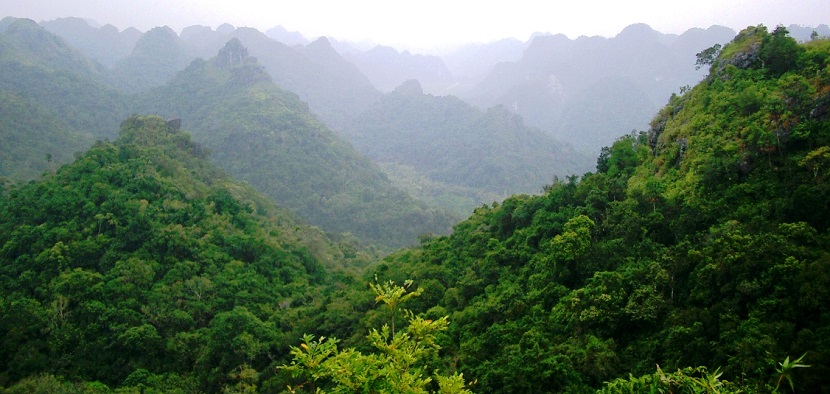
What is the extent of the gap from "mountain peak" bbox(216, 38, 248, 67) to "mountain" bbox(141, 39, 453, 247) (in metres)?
8.20

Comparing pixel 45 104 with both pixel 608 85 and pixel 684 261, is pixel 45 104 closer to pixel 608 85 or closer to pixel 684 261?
pixel 684 261

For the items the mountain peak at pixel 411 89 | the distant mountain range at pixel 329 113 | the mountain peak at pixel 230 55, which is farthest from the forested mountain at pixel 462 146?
the mountain peak at pixel 230 55

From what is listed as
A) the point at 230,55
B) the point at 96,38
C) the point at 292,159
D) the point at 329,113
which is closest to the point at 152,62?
the point at 230,55

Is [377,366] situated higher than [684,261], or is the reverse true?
[377,366]

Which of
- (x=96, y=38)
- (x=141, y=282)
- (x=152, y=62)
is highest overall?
(x=96, y=38)

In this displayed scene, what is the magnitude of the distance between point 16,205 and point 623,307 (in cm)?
3219

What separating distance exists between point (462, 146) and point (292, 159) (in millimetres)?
53698

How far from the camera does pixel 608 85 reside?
16338 cm

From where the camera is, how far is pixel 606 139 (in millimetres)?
150250

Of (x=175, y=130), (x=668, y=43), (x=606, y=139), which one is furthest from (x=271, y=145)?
(x=668, y=43)

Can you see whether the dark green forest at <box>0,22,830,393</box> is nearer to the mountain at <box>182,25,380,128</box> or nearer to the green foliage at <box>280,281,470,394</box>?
the green foliage at <box>280,281,470,394</box>

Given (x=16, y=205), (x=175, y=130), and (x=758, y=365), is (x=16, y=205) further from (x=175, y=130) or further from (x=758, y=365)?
(x=758, y=365)

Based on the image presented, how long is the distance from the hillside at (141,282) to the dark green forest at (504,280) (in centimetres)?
10

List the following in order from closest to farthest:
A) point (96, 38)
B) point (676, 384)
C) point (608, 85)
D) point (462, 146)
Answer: point (676, 384) < point (462, 146) < point (608, 85) < point (96, 38)
